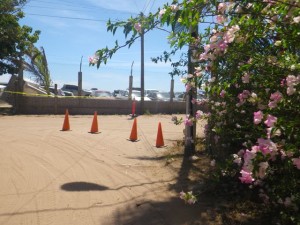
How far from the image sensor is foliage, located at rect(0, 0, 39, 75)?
63.3 ft

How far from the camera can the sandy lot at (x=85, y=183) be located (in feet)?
17.9

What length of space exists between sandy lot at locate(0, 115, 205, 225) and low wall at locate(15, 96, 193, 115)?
764cm

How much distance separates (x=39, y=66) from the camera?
28266 millimetres

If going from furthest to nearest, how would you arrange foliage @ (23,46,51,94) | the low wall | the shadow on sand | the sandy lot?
foliage @ (23,46,51,94)
the low wall
the shadow on sand
the sandy lot

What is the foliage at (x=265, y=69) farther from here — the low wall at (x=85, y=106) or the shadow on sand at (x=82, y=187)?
the low wall at (x=85, y=106)

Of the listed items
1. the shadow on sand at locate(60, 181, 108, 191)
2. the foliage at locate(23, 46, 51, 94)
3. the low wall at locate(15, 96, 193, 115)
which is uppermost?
the foliage at locate(23, 46, 51, 94)

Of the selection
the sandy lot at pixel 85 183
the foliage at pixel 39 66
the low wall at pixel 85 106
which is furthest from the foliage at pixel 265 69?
the foliage at pixel 39 66

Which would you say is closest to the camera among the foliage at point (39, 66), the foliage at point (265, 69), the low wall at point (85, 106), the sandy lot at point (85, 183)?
the foliage at point (265, 69)

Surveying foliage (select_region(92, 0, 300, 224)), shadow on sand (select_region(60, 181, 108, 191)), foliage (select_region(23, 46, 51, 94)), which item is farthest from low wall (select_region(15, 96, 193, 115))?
foliage (select_region(92, 0, 300, 224))

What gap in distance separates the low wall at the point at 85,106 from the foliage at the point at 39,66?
7.42 metres

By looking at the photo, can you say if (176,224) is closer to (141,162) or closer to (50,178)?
(50,178)

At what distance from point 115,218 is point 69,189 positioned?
1.38 meters

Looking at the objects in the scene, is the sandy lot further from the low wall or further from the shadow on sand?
the low wall

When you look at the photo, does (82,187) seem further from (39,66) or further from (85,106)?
(39,66)
